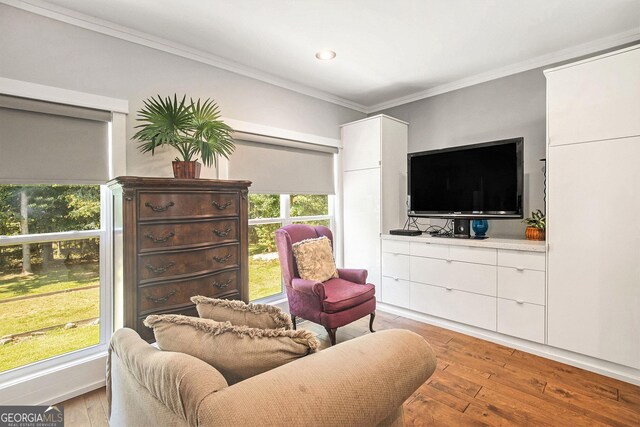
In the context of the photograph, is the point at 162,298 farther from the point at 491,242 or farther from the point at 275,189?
the point at 491,242

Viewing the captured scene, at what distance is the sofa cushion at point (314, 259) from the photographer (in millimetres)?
2895

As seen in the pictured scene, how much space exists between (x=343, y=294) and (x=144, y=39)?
8.33 feet

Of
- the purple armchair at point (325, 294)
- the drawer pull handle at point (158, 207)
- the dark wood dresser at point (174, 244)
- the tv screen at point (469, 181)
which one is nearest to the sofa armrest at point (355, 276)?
the purple armchair at point (325, 294)

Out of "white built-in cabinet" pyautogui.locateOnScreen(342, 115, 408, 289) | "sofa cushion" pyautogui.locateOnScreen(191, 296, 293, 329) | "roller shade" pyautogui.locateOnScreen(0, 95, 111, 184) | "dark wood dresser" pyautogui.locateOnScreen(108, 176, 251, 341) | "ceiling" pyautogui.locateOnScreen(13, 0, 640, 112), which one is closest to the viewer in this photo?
"sofa cushion" pyautogui.locateOnScreen(191, 296, 293, 329)

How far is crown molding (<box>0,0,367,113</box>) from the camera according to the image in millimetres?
2023

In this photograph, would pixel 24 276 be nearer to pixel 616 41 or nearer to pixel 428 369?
pixel 428 369

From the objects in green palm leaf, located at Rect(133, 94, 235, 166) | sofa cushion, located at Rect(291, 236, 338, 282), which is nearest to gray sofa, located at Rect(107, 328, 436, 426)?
green palm leaf, located at Rect(133, 94, 235, 166)

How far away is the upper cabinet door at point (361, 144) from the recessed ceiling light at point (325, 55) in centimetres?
97

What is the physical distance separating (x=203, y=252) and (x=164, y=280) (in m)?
0.28

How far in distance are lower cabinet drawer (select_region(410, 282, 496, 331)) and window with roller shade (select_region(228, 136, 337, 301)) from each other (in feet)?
4.73

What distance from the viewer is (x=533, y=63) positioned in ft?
9.68

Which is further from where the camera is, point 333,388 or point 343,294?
point 343,294

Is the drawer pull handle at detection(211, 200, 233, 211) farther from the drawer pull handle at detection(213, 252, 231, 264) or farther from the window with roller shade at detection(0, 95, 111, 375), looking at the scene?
the window with roller shade at detection(0, 95, 111, 375)

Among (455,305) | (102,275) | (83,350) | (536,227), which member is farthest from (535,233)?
(83,350)
